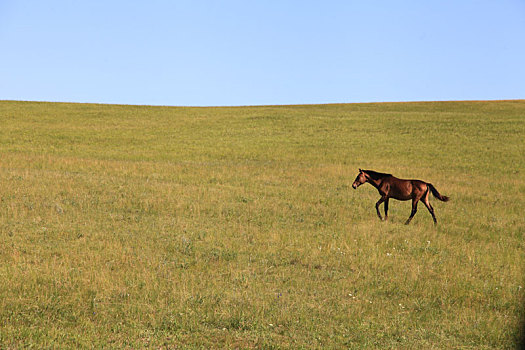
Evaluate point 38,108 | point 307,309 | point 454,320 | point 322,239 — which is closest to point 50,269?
point 307,309

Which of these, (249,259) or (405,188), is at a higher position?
(405,188)

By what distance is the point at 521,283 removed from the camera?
28.6 feet

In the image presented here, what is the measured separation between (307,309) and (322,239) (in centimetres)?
453

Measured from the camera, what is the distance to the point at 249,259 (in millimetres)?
9680

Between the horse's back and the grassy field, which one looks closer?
the grassy field

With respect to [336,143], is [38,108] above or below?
above

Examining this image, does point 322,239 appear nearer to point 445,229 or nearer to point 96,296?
point 445,229

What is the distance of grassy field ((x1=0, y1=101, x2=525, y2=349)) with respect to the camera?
6.46 metres

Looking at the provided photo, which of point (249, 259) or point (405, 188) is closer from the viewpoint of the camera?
point (249, 259)

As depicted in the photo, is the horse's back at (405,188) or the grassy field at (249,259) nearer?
the grassy field at (249,259)

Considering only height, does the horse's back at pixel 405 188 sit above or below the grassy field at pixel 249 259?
above

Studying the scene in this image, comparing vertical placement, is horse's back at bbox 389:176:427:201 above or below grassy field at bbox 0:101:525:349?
above

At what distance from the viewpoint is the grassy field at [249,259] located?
6.46 m

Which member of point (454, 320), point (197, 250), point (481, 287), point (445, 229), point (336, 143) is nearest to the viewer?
point (454, 320)
